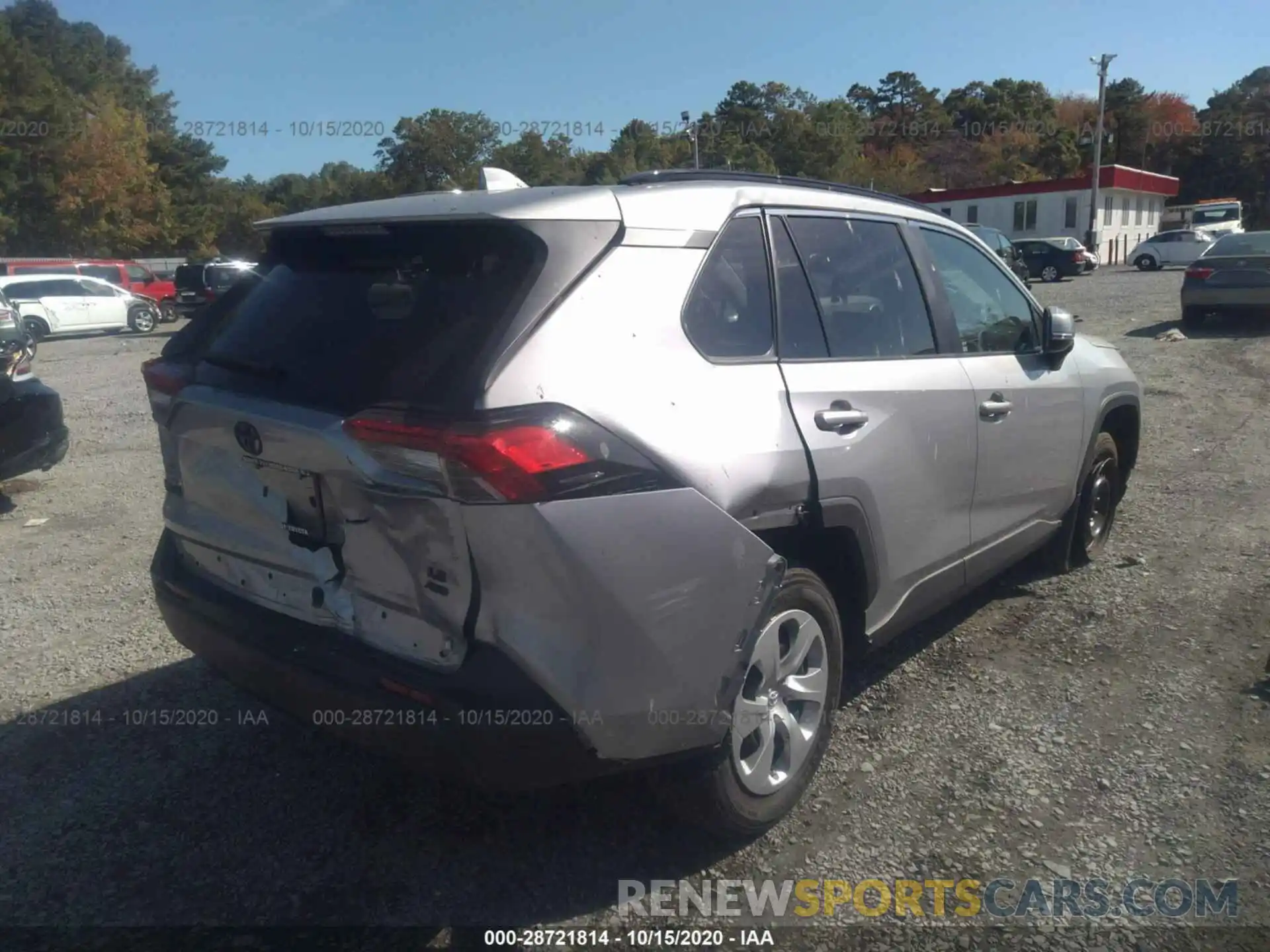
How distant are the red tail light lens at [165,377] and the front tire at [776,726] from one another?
1858 millimetres

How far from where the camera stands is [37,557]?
5711 millimetres

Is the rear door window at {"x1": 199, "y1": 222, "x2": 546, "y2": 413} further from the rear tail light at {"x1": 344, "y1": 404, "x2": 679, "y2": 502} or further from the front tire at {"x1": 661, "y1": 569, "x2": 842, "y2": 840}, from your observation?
the front tire at {"x1": 661, "y1": 569, "x2": 842, "y2": 840}

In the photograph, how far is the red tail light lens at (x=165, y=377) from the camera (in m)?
3.04

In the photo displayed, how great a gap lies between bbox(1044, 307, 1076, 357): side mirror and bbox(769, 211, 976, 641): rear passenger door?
82cm

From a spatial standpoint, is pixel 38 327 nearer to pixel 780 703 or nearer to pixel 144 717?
pixel 144 717

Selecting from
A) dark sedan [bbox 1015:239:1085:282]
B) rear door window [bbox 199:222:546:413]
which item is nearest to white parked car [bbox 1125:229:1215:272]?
dark sedan [bbox 1015:239:1085:282]

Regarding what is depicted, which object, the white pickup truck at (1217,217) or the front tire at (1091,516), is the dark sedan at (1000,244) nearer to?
the front tire at (1091,516)

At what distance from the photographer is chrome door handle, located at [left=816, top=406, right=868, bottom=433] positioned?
119 inches

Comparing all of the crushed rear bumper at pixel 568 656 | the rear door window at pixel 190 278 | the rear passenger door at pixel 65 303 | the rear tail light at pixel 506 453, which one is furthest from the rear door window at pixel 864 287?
the rear passenger door at pixel 65 303

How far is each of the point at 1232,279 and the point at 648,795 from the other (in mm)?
15023

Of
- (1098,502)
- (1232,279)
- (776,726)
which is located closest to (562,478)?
(776,726)

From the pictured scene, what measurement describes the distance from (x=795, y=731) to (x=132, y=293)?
27839 millimetres

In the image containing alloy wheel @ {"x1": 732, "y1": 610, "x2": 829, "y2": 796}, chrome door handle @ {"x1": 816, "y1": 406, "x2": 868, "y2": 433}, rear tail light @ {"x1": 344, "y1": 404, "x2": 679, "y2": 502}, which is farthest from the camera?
chrome door handle @ {"x1": 816, "y1": 406, "x2": 868, "y2": 433}

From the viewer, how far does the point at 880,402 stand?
3.28 metres
